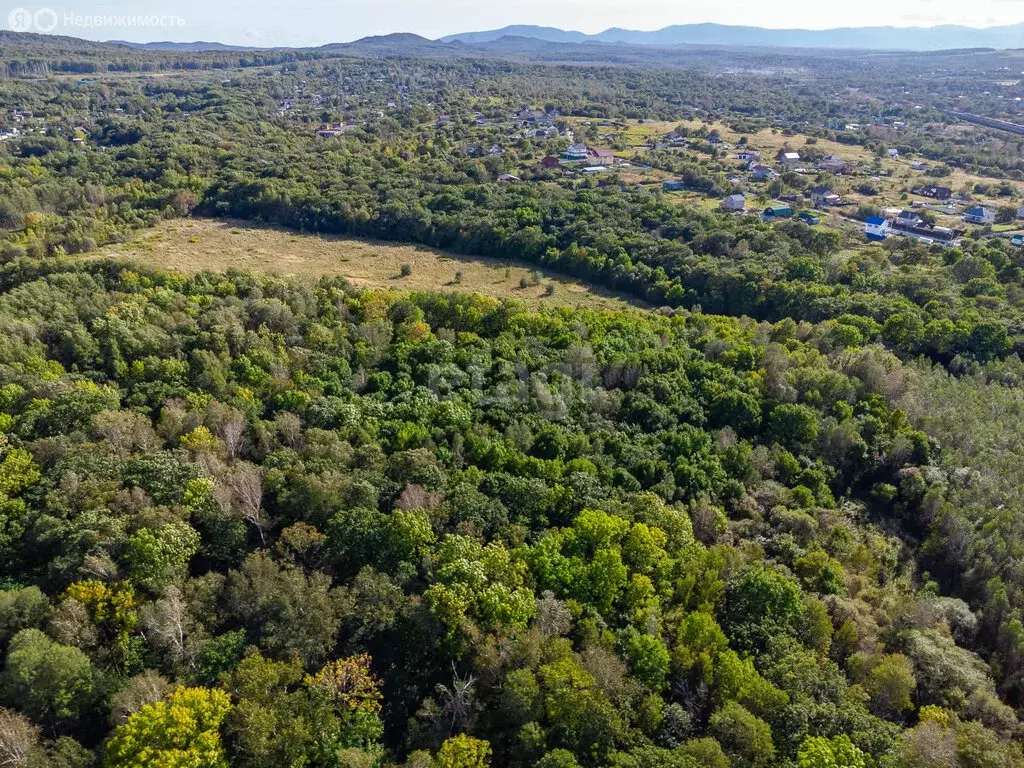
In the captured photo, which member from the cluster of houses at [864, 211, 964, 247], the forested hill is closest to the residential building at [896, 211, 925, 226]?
the cluster of houses at [864, 211, 964, 247]

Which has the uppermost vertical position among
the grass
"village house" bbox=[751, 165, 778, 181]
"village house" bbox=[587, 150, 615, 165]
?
"village house" bbox=[587, 150, 615, 165]

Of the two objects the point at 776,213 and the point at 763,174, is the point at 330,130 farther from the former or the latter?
the point at 776,213

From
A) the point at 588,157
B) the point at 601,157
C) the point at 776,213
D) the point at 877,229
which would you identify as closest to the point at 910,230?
the point at 877,229

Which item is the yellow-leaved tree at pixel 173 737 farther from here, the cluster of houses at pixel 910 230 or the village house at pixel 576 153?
the village house at pixel 576 153

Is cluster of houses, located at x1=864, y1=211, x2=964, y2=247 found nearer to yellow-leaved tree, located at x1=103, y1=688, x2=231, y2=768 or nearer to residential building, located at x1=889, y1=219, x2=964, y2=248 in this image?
residential building, located at x1=889, y1=219, x2=964, y2=248

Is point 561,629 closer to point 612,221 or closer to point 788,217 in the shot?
point 612,221

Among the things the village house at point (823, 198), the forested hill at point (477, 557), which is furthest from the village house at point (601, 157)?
the forested hill at point (477, 557)

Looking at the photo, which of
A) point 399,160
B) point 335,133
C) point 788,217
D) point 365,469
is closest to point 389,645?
point 365,469
